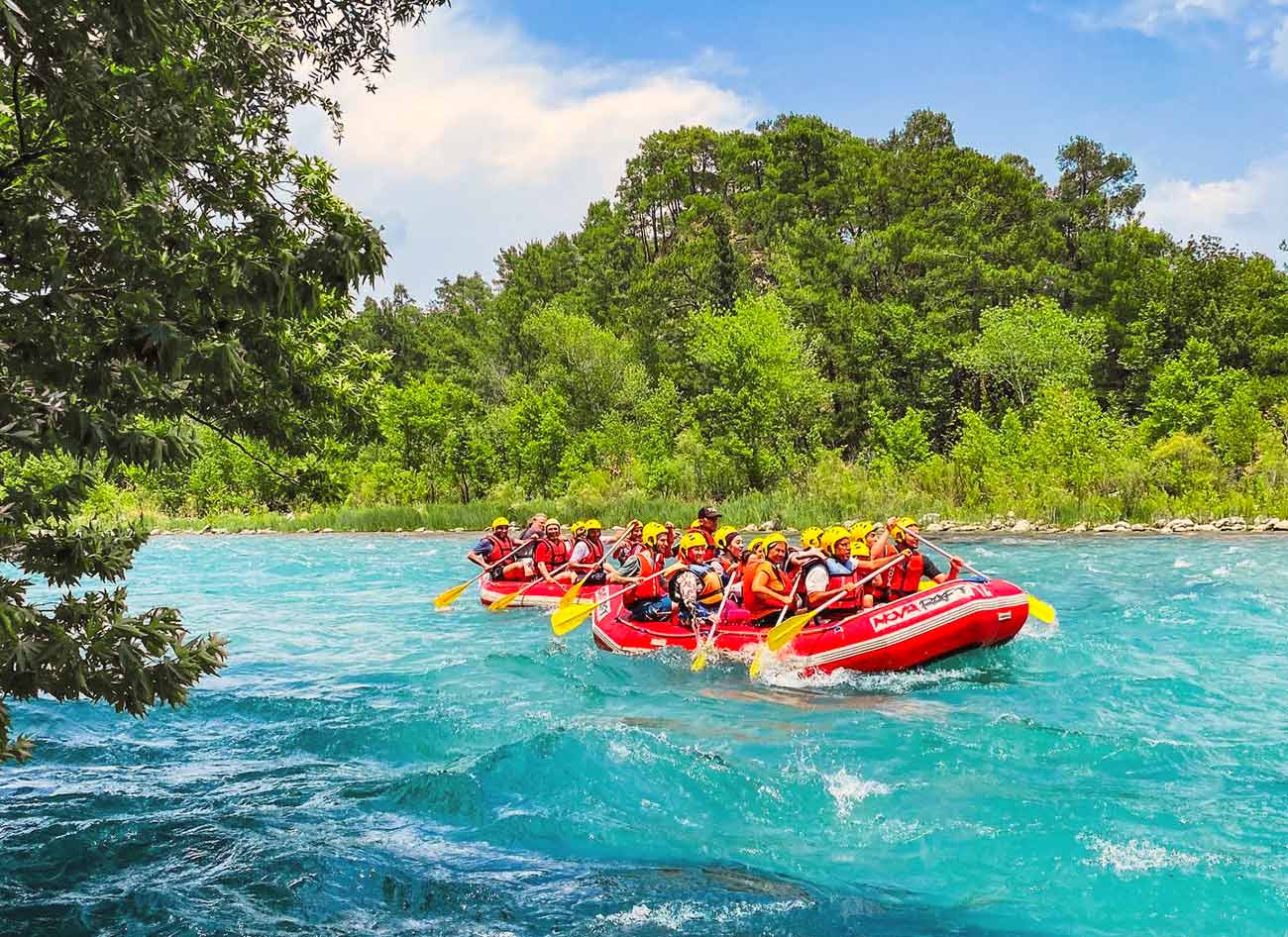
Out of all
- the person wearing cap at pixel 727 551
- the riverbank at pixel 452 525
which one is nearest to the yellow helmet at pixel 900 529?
the person wearing cap at pixel 727 551

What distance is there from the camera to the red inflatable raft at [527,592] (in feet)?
54.8

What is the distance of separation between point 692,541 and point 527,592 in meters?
4.32

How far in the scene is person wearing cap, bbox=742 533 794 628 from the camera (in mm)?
11961

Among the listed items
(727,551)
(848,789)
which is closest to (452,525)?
(727,551)

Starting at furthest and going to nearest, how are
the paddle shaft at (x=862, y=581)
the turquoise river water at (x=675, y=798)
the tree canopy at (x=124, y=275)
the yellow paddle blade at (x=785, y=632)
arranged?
the paddle shaft at (x=862, y=581)
the yellow paddle blade at (x=785, y=632)
the turquoise river water at (x=675, y=798)
the tree canopy at (x=124, y=275)

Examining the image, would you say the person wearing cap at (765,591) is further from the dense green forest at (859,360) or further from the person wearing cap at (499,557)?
the dense green forest at (859,360)

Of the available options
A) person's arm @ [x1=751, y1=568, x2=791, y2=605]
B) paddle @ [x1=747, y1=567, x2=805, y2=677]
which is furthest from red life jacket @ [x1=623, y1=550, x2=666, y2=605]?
paddle @ [x1=747, y1=567, x2=805, y2=677]

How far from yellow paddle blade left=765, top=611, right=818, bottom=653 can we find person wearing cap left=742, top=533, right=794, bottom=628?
59 centimetres

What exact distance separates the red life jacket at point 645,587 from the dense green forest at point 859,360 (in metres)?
16.8

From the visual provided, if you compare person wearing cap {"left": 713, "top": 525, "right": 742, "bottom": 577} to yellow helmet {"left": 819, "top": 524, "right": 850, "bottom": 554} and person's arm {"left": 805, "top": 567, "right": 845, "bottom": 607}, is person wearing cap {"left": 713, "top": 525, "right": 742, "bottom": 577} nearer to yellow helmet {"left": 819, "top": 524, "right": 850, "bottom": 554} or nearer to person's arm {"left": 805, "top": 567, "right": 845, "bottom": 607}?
yellow helmet {"left": 819, "top": 524, "right": 850, "bottom": 554}

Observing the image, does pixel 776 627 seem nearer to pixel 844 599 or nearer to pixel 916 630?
pixel 844 599

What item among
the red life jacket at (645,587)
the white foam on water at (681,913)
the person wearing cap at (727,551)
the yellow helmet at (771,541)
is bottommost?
the white foam on water at (681,913)

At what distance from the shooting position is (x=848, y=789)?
761 cm

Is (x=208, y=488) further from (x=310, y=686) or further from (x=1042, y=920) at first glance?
(x=1042, y=920)
